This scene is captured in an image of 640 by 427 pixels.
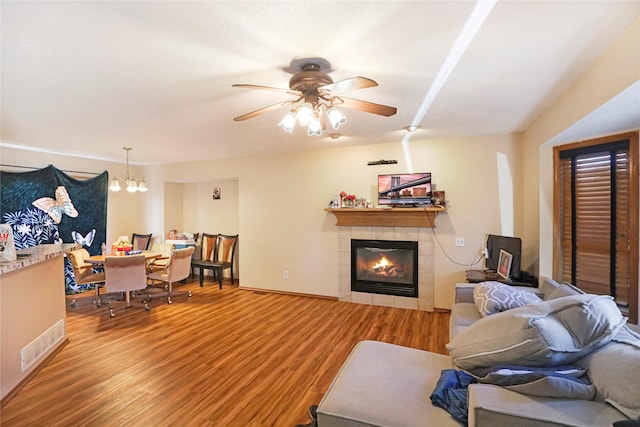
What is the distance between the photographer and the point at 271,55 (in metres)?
1.82

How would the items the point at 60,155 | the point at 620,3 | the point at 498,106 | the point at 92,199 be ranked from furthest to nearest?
the point at 92,199 < the point at 60,155 < the point at 498,106 < the point at 620,3

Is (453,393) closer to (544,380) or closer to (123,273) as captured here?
(544,380)

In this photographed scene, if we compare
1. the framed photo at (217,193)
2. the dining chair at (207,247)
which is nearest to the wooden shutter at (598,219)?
the dining chair at (207,247)

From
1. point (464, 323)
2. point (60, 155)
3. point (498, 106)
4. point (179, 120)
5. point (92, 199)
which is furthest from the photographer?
point (92, 199)

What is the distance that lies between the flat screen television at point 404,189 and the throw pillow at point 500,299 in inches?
70.2

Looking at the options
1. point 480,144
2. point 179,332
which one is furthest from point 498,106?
point 179,332

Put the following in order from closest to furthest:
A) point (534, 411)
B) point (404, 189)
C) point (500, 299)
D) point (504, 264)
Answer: point (534, 411) → point (500, 299) → point (504, 264) → point (404, 189)

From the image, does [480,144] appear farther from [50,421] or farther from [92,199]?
[92,199]

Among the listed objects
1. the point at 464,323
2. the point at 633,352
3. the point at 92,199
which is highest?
the point at 92,199

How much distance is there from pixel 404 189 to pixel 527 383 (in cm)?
322

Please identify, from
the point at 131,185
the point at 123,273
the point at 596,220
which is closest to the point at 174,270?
the point at 123,273

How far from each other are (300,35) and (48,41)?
140 cm

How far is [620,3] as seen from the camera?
4.56 ft

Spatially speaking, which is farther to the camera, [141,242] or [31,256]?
[141,242]
